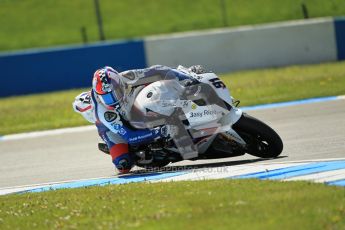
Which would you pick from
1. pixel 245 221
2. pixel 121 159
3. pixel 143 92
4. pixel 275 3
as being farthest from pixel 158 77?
pixel 275 3

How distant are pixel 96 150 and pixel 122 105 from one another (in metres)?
2.77

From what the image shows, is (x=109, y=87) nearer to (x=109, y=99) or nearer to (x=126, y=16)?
(x=109, y=99)

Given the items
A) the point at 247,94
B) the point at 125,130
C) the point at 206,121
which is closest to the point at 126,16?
the point at 247,94

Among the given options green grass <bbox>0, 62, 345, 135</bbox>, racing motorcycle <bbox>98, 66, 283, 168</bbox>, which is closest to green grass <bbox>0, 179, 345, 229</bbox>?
racing motorcycle <bbox>98, 66, 283, 168</bbox>

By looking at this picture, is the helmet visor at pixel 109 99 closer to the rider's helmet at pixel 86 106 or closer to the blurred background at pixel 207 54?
the rider's helmet at pixel 86 106

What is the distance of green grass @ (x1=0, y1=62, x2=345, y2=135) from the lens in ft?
55.3

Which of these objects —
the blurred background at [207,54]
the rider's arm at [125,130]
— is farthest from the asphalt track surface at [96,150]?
the blurred background at [207,54]

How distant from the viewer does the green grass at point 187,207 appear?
673cm

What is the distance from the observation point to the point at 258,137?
32.6ft

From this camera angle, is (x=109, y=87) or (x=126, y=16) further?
(x=126, y=16)

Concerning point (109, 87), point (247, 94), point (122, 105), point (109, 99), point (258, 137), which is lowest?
point (247, 94)

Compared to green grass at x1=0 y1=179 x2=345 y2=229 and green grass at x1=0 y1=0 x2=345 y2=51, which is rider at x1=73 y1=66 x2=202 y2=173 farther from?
green grass at x1=0 y1=0 x2=345 y2=51

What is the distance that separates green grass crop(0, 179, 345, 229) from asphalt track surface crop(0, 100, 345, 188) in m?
1.81

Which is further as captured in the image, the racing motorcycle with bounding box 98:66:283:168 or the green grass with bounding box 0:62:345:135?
the green grass with bounding box 0:62:345:135
